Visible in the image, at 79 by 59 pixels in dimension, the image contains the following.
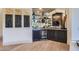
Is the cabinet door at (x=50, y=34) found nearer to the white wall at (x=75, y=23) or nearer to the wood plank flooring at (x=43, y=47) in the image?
the wood plank flooring at (x=43, y=47)

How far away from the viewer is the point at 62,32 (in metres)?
2.98

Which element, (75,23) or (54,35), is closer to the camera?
(75,23)

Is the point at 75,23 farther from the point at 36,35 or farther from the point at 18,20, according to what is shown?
the point at 18,20

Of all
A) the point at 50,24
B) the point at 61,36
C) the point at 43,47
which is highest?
the point at 50,24

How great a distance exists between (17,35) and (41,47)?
571mm

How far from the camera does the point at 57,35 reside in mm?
3039

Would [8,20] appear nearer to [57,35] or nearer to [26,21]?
[26,21]

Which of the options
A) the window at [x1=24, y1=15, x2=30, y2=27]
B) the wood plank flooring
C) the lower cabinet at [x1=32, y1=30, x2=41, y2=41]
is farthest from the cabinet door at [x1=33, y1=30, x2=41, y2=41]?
the window at [x1=24, y1=15, x2=30, y2=27]

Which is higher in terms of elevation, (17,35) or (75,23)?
(75,23)

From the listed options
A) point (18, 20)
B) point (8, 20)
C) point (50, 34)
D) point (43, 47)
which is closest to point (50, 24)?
point (50, 34)

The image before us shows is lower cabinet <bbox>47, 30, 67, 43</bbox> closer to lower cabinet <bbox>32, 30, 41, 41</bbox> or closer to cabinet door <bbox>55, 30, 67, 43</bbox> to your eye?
cabinet door <bbox>55, 30, 67, 43</bbox>

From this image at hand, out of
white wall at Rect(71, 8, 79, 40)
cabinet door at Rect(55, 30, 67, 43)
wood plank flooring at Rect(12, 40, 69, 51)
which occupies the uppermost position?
white wall at Rect(71, 8, 79, 40)

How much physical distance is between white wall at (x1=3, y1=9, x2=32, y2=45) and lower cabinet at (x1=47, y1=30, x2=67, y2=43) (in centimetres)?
44

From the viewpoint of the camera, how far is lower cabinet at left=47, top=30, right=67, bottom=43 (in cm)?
297
